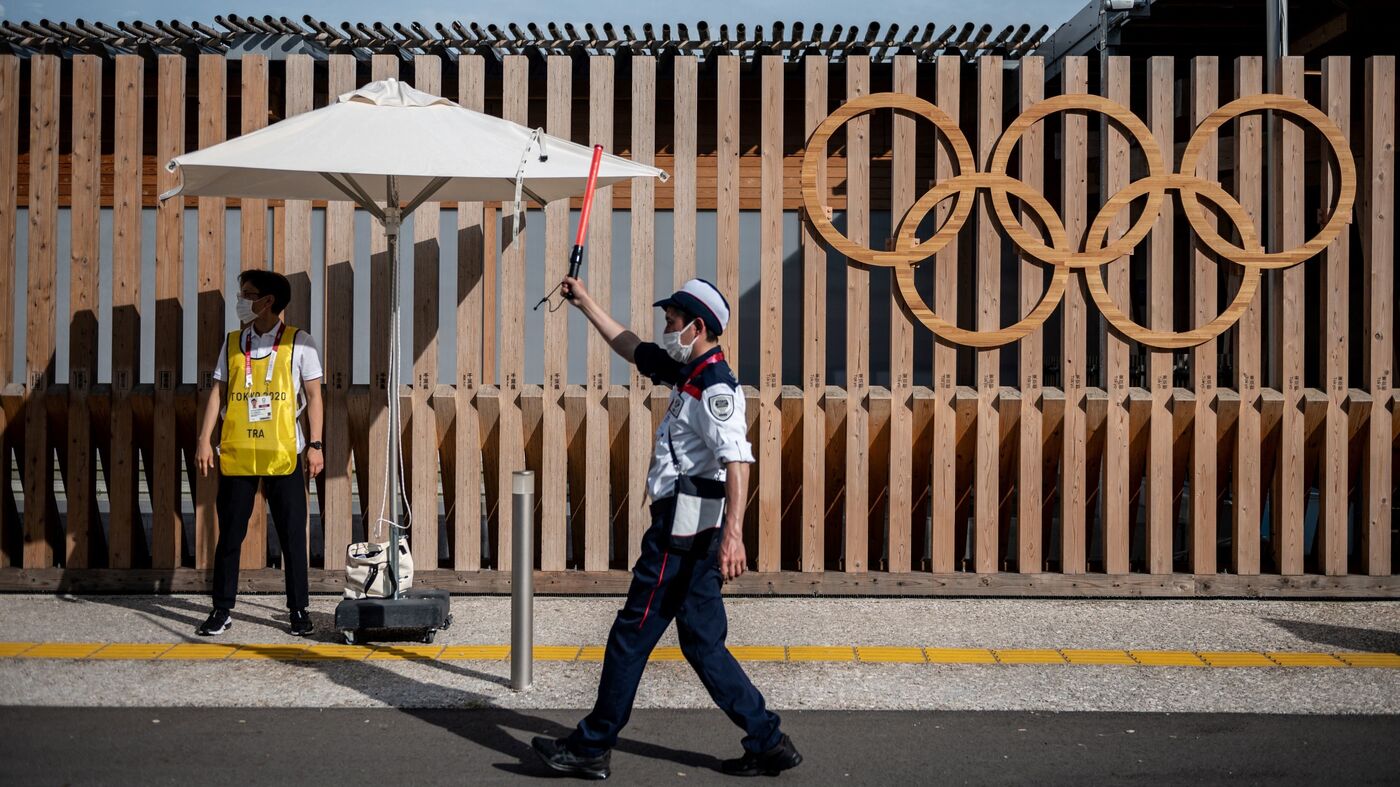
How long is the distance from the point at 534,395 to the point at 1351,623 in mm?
4973

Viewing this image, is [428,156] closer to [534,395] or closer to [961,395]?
[534,395]

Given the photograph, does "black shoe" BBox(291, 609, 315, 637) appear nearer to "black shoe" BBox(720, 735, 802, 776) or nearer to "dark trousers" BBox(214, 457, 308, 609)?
"dark trousers" BBox(214, 457, 308, 609)

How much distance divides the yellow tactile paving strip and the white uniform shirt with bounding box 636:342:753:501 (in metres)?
2.01

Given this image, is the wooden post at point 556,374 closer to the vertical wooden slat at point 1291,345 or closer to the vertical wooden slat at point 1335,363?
the vertical wooden slat at point 1291,345

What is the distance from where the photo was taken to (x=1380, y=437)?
8.50 meters

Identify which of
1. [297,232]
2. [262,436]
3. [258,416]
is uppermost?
[297,232]

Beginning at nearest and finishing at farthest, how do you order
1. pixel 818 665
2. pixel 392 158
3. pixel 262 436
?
pixel 392 158 → pixel 818 665 → pixel 262 436

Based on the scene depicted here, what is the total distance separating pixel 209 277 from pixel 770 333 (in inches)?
137

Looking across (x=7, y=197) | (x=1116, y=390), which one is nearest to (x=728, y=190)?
(x=1116, y=390)

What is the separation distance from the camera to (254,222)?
8617 mm

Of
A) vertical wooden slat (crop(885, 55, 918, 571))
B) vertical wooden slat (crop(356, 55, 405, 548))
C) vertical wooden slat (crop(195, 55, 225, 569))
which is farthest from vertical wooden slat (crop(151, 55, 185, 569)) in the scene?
vertical wooden slat (crop(885, 55, 918, 571))

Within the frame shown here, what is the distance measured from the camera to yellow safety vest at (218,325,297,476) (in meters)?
7.35

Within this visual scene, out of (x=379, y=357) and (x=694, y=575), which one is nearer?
(x=694, y=575)

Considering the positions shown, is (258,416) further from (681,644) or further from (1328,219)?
(1328,219)
